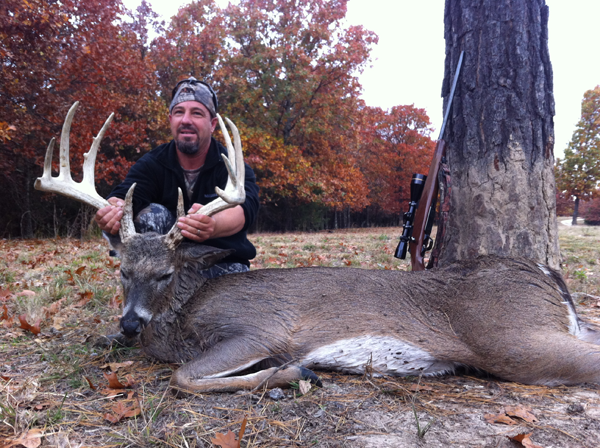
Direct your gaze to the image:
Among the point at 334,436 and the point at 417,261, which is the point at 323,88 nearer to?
the point at 417,261

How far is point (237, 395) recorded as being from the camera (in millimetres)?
2344

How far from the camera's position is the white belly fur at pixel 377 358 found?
2691 mm

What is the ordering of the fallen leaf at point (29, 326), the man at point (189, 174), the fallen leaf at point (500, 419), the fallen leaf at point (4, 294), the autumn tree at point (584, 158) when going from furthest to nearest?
the autumn tree at point (584, 158), the fallen leaf at point (4, 294), the man at point (189, 174), the fallen leaf at point (29, 326), the fallen leaf at point (500, 419)

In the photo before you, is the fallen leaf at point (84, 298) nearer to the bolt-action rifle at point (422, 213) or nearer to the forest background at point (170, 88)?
the bolt-action rifle at point (422, 213)

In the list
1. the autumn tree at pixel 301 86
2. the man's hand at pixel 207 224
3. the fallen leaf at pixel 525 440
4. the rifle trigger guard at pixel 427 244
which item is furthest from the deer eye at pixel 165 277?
the autumn tree at pixel 301 86

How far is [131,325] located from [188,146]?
6.31 feet

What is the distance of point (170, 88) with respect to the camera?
20281 millimetres

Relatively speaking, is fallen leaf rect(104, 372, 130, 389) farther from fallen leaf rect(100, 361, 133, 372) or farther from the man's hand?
the man's hand

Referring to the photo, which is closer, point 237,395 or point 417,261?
point 237,395

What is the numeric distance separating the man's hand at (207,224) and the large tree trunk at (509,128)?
208 centimetres

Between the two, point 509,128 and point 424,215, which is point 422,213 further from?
point 509,128

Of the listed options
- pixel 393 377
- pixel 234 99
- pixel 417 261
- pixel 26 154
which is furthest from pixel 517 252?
pixel 234 99

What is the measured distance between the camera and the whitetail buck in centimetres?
253

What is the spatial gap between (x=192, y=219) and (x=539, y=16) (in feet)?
10.8
